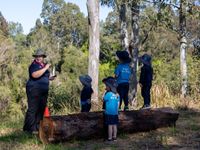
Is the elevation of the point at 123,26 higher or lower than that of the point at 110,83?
higher

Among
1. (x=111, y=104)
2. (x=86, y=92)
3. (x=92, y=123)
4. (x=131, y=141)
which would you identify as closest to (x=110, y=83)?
(x=111, y=104)

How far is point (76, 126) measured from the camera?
8695 mm

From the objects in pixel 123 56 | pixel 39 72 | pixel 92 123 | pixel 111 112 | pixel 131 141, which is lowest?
pixel 131 141

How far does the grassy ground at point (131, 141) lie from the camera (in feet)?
27.4

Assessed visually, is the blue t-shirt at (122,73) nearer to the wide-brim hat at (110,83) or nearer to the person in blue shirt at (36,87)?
the wide-brim hat at (110,83)

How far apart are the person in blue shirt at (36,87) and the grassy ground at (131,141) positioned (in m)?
0.39

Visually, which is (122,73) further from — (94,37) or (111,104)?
Result: (94,37)

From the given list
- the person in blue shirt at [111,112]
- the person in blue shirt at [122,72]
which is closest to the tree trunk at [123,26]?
the person in blue shirt at [122,72]

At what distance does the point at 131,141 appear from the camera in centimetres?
899

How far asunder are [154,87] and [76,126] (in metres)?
7.35

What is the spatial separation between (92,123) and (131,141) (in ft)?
2.77

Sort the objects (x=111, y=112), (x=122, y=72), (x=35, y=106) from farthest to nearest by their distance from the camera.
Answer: (x=122, y=72)
(x=35, y=106)
(x=111, y=112)

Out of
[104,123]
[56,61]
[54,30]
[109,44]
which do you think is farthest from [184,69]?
[54,30]

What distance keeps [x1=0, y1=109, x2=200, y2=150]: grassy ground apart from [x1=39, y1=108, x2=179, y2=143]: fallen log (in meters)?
0.13
